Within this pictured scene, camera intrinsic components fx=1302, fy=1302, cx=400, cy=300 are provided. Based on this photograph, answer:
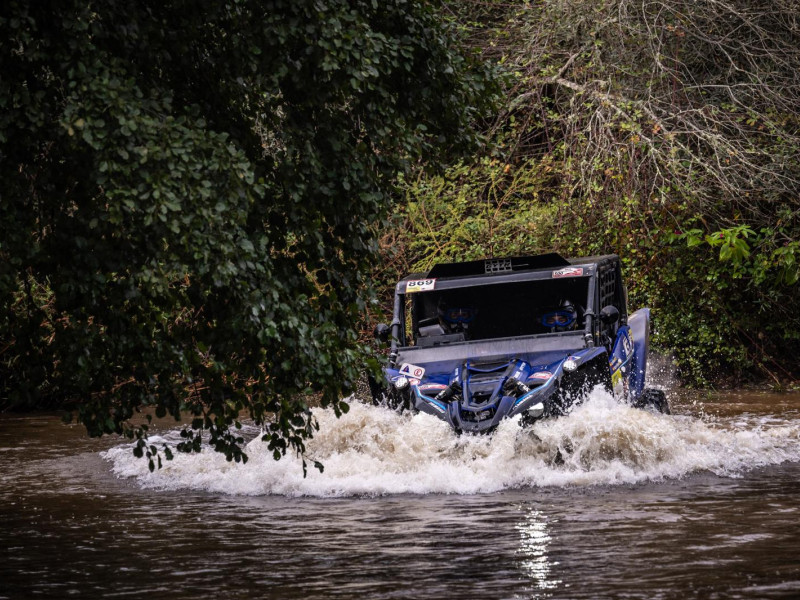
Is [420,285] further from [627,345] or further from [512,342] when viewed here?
[627,345]

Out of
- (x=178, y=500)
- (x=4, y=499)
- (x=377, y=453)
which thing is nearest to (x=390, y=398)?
(x=377, y=453)

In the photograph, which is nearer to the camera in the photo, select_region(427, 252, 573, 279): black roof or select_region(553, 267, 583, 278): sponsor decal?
select_region(553, 267, 583, 278): sponsor decal

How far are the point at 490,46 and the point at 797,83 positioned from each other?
542 cm

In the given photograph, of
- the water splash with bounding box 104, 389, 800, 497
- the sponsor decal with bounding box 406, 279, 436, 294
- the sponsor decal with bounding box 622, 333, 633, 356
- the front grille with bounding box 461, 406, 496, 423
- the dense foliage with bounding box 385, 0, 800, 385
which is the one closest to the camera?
the water splash with bounding box 104, 389, 800, 497

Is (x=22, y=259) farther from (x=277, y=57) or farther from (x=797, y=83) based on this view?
(x=797, y=83)

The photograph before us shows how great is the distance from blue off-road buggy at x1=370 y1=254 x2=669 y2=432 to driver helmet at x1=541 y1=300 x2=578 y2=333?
11 mm

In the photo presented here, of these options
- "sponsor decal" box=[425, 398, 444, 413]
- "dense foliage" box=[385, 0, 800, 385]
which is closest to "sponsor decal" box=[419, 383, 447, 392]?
"sponsor decal" box=[425, 398, 444, 413]

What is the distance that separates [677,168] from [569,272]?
599cm

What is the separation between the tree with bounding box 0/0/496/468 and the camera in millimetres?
7520

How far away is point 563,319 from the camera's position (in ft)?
45.2

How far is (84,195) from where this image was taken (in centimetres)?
824

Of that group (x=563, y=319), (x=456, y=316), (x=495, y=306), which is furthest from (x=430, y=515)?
(x=495, y=306)

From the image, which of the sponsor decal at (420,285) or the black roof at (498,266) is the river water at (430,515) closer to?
the sponsor decal at (420,285)

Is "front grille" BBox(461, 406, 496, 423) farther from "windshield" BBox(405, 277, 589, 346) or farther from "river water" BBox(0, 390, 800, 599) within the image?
"windshield" BBox(405, 277, 589, 346)
